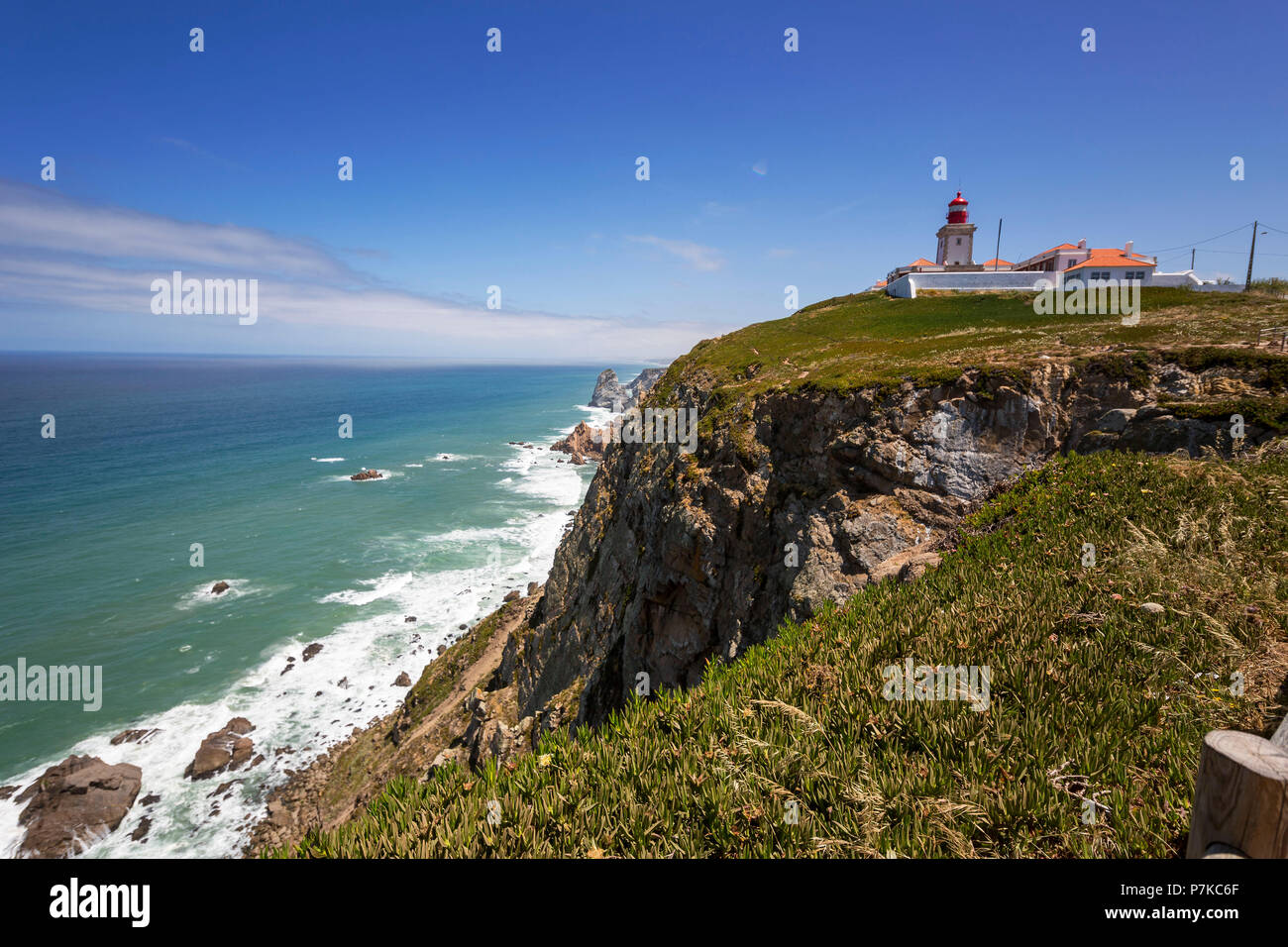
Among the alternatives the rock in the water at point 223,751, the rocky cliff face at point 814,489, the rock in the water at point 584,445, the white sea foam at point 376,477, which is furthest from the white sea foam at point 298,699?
the rock in the water at point 584,445

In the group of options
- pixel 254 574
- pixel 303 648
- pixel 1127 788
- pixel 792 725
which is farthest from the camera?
pixel 254 574

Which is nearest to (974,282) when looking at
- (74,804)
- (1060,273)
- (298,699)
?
(1060,273)

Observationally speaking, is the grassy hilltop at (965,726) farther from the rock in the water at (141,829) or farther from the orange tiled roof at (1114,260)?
the orange tiled roof at (1114,260)

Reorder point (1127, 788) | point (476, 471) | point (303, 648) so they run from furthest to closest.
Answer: point (476, 471), point (303, 648), point (1127, 788)

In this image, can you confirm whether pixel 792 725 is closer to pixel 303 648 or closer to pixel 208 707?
pixel 208 707

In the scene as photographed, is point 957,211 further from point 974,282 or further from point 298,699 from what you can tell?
point 298,699

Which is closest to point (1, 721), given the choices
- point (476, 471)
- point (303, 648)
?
point (303, 648)
